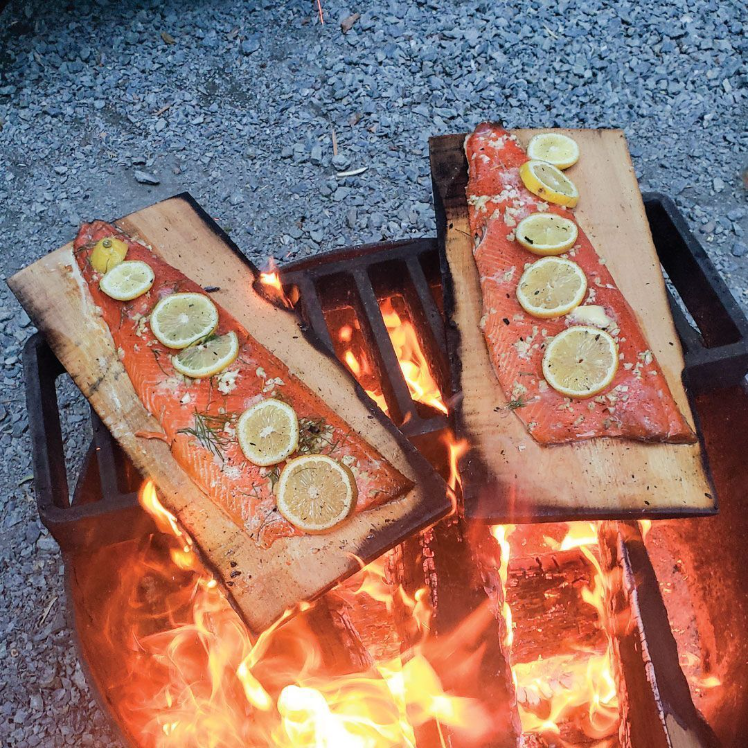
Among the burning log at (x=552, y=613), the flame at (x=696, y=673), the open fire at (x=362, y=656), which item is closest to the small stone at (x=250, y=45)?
the open fire at (x=362, y=656)

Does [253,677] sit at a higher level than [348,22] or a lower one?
lower

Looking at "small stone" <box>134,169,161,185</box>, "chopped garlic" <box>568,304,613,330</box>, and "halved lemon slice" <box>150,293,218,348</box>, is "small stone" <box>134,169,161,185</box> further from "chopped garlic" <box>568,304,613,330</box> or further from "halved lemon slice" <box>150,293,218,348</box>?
"chopped garlic" <box>568,304,613,330</box>

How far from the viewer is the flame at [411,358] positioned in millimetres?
3875

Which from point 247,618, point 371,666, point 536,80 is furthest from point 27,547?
point 536,80

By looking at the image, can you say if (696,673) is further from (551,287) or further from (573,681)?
(551,287)

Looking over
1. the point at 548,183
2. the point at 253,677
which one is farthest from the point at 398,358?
the point at 253,677

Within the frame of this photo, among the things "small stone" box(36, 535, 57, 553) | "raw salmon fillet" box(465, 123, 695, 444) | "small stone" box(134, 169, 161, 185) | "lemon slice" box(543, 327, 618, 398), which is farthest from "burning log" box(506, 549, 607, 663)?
"small stone" box(134, 169, 161, 185)

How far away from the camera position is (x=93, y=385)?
348 centimetres

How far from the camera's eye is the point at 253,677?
3234 millimetres

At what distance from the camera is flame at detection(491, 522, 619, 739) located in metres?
3.31

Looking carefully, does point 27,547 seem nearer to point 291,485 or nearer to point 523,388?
point 291,485

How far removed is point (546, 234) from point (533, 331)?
62cm

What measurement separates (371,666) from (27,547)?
101 inches

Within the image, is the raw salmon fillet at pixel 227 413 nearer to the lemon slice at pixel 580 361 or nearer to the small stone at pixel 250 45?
the lemon slice at pixel 580 361
